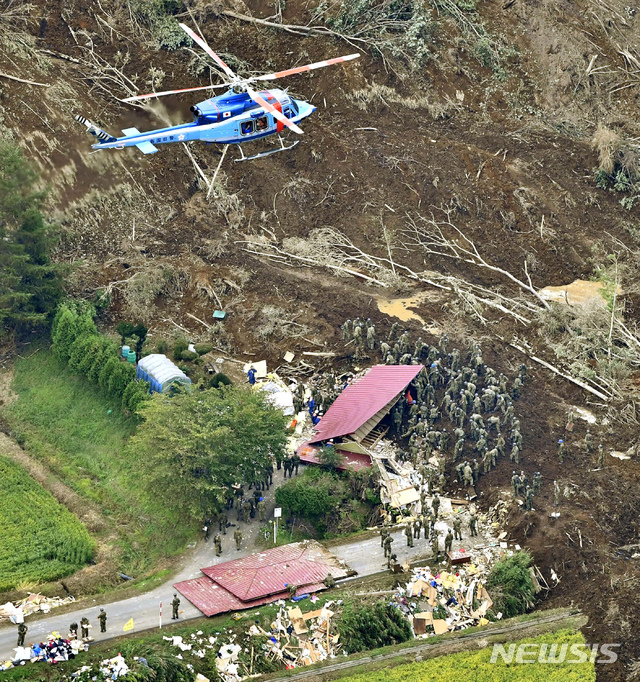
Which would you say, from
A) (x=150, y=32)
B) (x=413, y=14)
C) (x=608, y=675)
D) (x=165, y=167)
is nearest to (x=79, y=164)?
(x=165, y=167)

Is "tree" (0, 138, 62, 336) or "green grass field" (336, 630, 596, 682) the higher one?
"tree" (0, 138, 62, 336)

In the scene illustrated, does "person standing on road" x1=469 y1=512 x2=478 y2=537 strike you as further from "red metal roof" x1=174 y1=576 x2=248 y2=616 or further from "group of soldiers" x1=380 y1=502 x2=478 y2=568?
"red metal roof" x1=174 y1=576 x2=248 y2=616

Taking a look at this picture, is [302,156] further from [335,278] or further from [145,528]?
[145,528]

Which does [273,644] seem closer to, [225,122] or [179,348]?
[179,348]

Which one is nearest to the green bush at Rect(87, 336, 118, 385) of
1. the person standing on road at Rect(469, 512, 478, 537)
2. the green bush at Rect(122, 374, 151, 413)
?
the green bush at Rect(122, 374, 151, 413)

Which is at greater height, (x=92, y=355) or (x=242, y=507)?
(x=92, y=355)

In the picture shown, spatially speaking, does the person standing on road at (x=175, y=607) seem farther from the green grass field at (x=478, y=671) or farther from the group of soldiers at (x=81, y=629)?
Answer: the green grass field at (x=478, y=671)

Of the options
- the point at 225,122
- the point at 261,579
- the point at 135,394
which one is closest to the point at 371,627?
the point at 261,579
